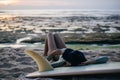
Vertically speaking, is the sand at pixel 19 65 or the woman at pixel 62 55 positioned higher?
the woman at pixel 62 55

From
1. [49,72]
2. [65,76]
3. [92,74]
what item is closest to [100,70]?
[92,74]

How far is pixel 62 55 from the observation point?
6.55m

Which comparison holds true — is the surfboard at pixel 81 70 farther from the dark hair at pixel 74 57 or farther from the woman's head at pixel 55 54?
the woman's head at pixel 55 54

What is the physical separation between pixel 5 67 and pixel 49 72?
2861 mm

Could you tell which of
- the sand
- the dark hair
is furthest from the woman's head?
the sand

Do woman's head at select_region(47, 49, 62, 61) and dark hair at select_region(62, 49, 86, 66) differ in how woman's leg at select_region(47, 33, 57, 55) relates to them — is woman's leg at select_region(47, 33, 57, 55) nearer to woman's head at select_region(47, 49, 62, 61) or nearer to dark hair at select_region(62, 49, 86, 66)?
woman's head at select_region(47, 49, 62, 61)

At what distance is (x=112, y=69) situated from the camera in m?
5.31

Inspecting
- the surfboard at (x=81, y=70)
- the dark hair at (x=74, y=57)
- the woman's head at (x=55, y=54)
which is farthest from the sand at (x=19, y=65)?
the woman's head at (x=55, y=54)

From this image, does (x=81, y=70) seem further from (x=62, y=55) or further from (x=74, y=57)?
(x=62, y=55)

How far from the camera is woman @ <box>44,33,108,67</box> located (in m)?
6.30

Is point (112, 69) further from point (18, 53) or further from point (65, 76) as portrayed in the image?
point (18, 53)

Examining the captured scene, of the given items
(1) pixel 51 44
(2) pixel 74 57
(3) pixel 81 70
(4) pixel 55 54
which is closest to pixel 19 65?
(1) pixel 51 44

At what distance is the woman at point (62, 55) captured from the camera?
630cm

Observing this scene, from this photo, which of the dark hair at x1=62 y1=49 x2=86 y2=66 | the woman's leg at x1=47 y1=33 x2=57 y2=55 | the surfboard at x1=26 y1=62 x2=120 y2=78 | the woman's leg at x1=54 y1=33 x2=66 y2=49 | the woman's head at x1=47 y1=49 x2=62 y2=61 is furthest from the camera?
the woman's leg at x1=54 y1=33 x2=66 y2=49
